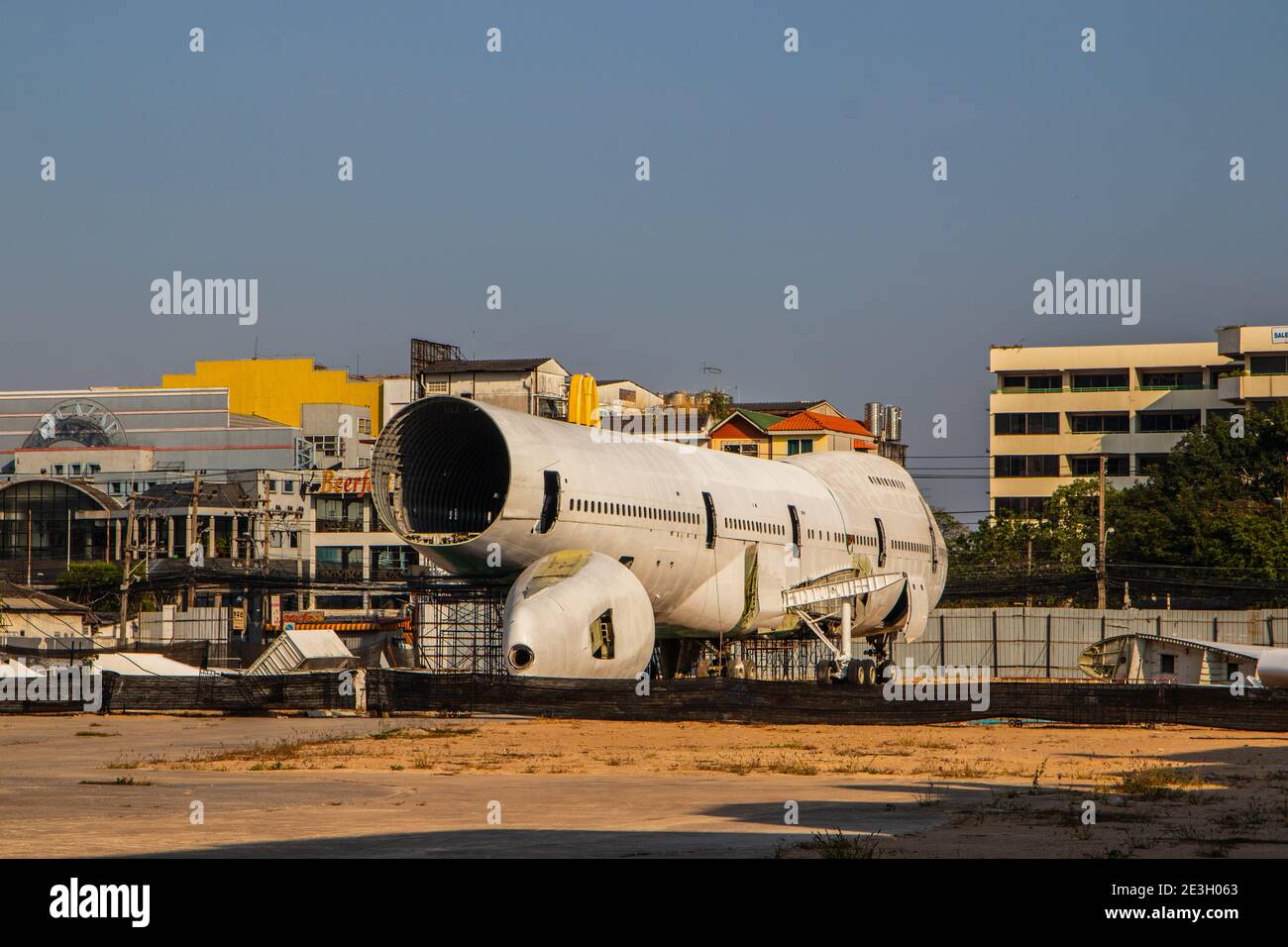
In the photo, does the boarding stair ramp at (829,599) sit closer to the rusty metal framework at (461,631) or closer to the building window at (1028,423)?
the rusty metal framework at (461,631)

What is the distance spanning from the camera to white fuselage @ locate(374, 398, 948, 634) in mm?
43750

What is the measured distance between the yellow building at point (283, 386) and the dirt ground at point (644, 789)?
10412cm

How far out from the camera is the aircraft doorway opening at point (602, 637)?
43.1 metres

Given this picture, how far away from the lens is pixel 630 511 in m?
46.6

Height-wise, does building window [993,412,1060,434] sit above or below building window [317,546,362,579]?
above

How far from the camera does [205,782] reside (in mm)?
→ 25047

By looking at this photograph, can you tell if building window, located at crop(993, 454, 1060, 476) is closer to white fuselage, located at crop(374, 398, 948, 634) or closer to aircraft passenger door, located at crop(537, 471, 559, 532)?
white fuselage, located at crop(374, 398, 948, 634)

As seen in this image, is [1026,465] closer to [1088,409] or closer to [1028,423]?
[1028,423]

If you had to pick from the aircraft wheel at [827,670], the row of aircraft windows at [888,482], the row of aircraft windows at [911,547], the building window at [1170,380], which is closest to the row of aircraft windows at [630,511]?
the aircraft wheel at [827,670]

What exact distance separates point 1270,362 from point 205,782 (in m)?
110

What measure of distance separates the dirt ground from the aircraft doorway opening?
5145mm

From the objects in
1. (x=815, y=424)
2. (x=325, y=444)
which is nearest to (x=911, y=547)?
(x=815, y=424)

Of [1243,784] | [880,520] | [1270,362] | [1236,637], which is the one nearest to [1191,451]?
[1270,362]

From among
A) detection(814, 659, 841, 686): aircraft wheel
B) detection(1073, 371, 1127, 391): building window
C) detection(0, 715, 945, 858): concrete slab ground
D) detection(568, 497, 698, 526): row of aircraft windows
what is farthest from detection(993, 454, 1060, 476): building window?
detection(0, 715, 945, 858): concrete slab ground
